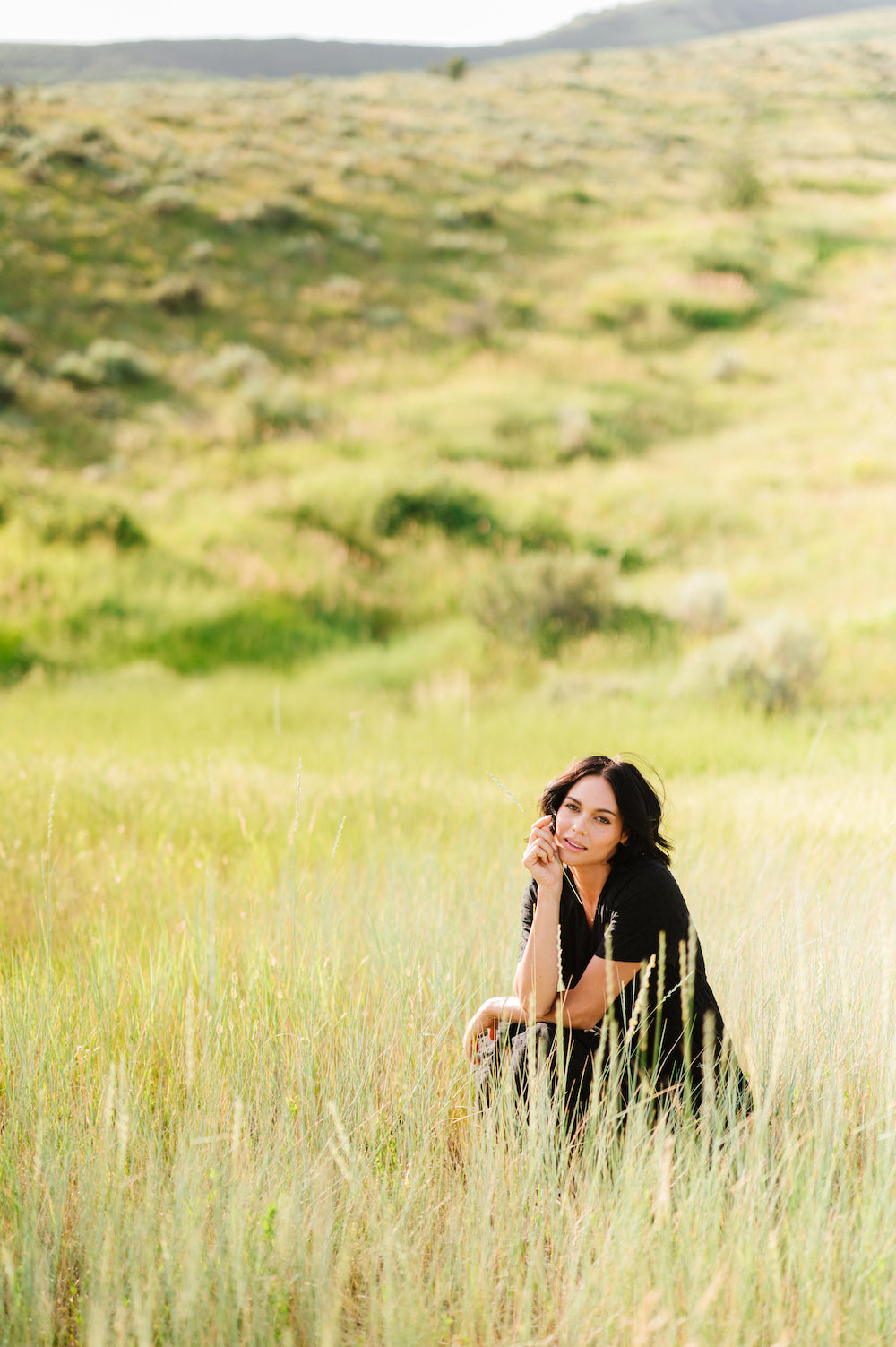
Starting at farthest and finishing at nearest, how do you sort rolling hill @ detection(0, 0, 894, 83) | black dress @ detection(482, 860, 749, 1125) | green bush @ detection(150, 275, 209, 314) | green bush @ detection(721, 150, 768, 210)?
rolling hill @ detection(0, 0, 894, 83) → green bush @ detection(721, 150, 768, 210) → green bush @ detection(150, 275, 209, 314) → black dress @ detection(482, 860, 749, 1125)

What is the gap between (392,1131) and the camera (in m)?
2.90

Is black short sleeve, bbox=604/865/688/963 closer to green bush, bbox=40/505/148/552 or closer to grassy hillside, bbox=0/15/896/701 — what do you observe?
grassy hillside, bbox=0/15/896/701

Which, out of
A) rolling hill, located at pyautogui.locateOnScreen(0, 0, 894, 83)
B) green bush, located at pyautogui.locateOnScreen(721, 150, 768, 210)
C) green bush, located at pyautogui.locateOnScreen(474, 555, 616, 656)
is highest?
rolling hill, located at pyautogui.locateOnScreen(0, 0, 894, 83)

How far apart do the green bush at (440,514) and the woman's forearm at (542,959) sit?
12.2m

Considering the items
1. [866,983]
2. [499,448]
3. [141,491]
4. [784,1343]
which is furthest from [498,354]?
[784,1343]

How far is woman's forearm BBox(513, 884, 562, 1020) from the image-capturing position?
274 centimetres

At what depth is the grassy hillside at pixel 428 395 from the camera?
1223cm

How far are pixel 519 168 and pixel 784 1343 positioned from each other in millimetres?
39978

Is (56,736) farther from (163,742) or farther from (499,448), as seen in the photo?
(499,448)

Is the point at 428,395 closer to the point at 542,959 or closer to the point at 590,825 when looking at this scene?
the point at 590,825

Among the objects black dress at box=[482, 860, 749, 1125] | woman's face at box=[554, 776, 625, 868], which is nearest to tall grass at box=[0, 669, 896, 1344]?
black dress at box=[482, 860, 749, 1125]

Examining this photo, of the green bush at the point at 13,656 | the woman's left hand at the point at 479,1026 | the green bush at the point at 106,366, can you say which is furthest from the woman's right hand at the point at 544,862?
the green bush at the point at 106,366

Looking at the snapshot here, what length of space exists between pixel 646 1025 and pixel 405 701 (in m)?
8.01

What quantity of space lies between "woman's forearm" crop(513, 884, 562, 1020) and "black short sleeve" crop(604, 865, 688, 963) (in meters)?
0.16
